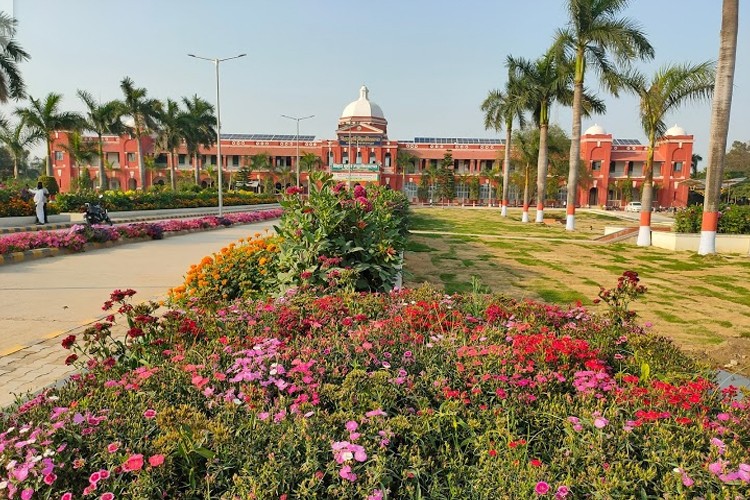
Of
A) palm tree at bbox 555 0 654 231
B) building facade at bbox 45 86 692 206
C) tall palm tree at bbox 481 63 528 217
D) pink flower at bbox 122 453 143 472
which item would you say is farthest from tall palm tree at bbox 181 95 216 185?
pink flower at bbox 122 453 143 472

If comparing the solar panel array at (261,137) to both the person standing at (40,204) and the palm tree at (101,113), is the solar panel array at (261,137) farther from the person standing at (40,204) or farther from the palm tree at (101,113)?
the person standing at (40,204)

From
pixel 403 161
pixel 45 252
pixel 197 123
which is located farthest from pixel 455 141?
pixel 45 252

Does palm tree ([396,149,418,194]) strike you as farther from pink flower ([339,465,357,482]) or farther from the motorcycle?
pink flower ([339,465,357,482])

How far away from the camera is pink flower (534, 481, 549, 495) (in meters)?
1.59

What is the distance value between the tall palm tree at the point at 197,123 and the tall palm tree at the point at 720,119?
40157 millimetres

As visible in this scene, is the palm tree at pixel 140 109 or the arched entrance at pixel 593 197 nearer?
the palm tree at pixel 140 109

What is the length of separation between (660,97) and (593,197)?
1861 inches

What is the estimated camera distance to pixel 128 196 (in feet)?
91.3

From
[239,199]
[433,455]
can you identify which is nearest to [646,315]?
[433,455]

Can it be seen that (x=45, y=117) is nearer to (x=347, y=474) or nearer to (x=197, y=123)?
(x=197, y=123)

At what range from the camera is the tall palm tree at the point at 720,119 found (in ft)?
42.3

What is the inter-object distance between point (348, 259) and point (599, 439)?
350 centimetres

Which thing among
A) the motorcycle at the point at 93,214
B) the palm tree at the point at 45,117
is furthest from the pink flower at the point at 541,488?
the palm tree at the point at 45,117

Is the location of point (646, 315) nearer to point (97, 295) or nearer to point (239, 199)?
point (97, 295)
